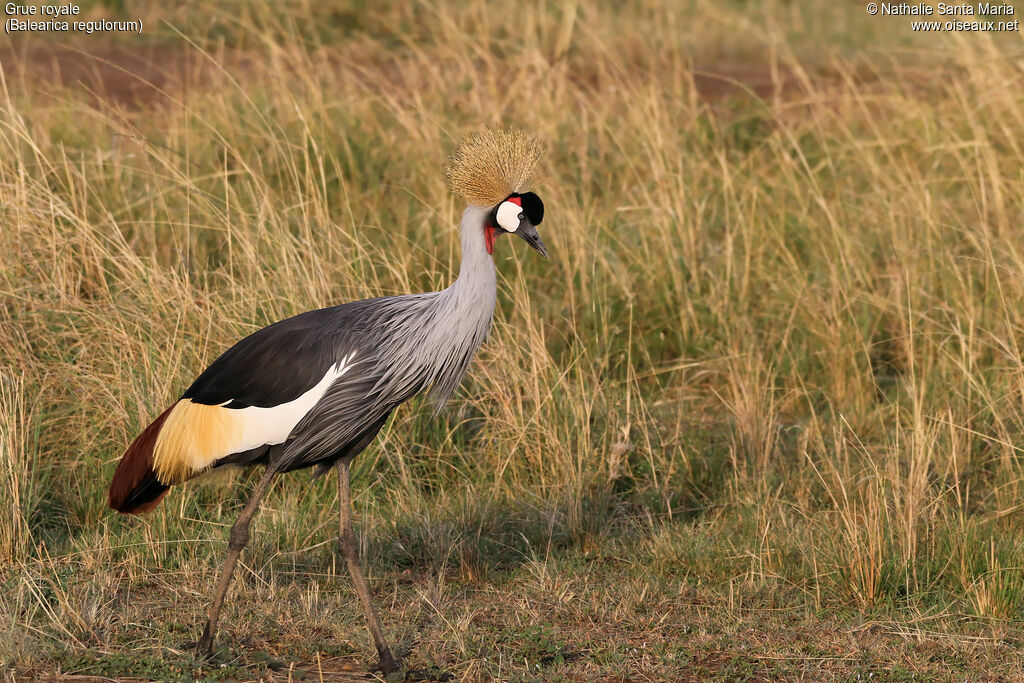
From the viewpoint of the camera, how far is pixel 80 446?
4715 millimetres

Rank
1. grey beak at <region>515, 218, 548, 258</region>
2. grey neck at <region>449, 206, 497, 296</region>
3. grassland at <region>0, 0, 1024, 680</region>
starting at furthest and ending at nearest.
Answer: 1. grassland at <region>0, 0, 1024, 680</region>
2. grey beak at <region>515, 218, 548, 258</region>
3. grey neck at <region>449, 206, 497, 296</region>

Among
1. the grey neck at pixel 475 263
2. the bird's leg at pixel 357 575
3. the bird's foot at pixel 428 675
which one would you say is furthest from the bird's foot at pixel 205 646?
the grey neck at pixel 475 263

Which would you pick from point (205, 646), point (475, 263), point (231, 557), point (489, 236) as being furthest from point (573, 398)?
point (205, 646)

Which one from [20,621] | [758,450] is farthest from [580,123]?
[20,621]

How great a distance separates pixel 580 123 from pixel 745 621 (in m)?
3.96

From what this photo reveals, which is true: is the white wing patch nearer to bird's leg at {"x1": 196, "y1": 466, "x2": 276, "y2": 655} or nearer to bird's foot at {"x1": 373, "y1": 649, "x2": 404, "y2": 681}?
bird's leg at {"x1": 196, "y1": 466, "x2": 276, "y2": 655}

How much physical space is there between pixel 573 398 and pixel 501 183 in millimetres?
1460

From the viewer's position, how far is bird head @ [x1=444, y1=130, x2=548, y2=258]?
3.67 meters

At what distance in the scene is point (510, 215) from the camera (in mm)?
3672

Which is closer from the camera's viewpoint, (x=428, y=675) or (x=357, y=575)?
(x=428, y=675)

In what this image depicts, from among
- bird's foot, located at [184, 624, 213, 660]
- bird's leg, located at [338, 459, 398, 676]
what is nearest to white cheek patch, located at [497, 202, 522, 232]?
bird's leg, located at [338, 459, 398, 676]

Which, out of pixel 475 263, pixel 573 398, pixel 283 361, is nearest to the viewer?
pixel 475 263

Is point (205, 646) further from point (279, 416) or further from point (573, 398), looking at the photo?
point (573, 398)

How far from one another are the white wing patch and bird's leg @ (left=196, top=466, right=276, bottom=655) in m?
0.10
